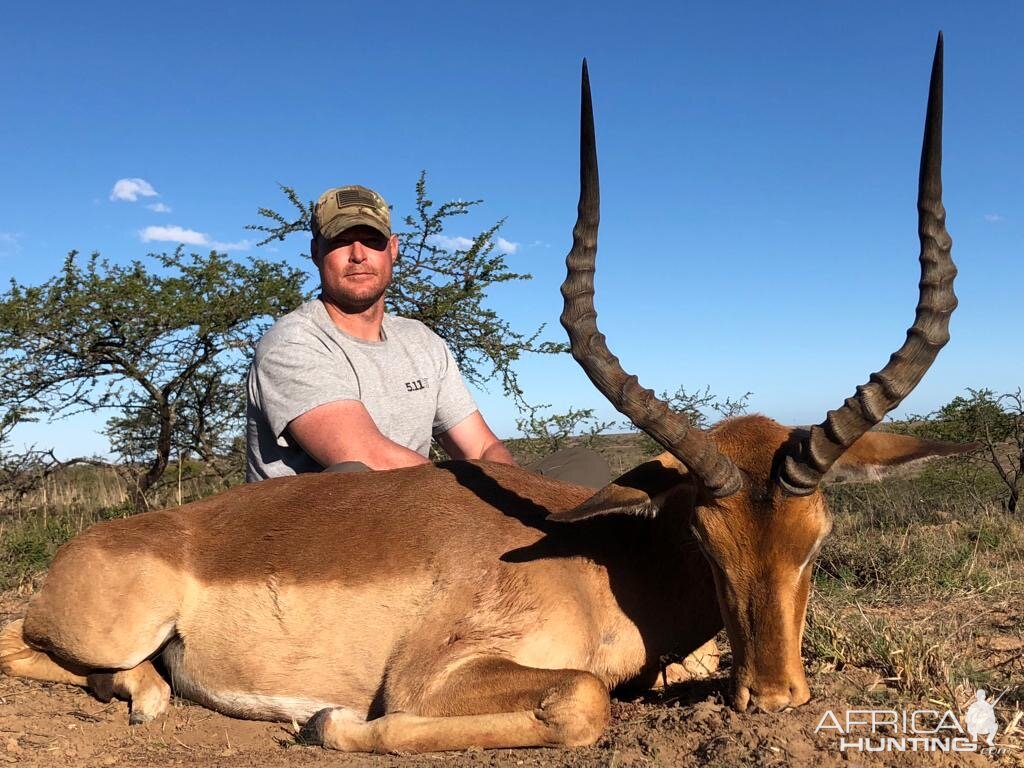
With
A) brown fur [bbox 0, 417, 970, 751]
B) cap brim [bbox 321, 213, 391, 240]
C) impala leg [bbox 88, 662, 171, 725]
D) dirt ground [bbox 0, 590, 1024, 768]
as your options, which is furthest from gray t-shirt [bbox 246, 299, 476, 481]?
dirt ground [bbox 0, 590, 1024, 768]

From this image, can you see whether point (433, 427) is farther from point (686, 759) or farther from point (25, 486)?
point (25, 486)

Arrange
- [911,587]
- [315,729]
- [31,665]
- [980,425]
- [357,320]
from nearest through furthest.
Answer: [315,729]
[31,665]
[911,587]
[357,320]
[980,425]

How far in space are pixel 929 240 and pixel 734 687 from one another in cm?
209

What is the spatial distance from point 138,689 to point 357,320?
10.5 feet

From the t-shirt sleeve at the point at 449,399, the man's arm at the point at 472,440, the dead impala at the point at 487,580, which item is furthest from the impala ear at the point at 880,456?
the t-shirt sleeve at the point at 449,399

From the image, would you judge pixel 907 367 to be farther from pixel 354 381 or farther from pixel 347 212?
pixel 347 212

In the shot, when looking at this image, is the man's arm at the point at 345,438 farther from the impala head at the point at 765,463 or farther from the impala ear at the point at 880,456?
the impala ear at the point at 880,456

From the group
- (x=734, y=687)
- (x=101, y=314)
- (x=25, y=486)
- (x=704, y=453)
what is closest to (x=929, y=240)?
(x=704, y=453)

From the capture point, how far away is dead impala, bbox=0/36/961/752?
3.86 m

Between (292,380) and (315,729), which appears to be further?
(292,380)

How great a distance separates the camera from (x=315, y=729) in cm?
448

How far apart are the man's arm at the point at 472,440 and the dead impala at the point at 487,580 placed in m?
2.26

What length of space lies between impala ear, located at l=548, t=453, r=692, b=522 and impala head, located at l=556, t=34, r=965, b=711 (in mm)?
13

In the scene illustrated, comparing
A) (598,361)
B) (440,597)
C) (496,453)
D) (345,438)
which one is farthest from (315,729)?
(496,453)
